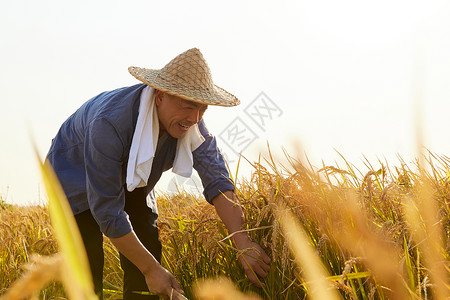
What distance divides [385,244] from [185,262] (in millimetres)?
1632

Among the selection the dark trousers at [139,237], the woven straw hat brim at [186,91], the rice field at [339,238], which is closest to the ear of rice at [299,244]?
the rice field at [339,238]

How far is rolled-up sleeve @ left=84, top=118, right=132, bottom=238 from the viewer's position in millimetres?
2441

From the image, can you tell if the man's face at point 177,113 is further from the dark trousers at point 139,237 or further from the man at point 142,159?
the dark trousers at point 139,237

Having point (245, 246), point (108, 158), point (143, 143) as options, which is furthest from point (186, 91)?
point (245, 246)

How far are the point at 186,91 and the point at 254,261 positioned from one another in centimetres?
104

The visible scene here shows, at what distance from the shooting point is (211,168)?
116 inches

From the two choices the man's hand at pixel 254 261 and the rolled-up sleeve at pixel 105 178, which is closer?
the man's hand at pixel 254 261

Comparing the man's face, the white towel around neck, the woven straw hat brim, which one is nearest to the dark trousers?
the white towel around neck

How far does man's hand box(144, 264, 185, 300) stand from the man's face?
0.85 metres

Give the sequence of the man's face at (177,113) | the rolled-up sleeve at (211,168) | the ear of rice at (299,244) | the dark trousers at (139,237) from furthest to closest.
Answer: the dark trousers at (139,237)
the rolled-up sleeve at (211,168)
the man's face at (177,113)
the ear of rice at (299,244)

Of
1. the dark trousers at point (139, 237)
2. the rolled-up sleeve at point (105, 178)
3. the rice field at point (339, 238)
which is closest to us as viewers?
the rice field at point (339, 238)

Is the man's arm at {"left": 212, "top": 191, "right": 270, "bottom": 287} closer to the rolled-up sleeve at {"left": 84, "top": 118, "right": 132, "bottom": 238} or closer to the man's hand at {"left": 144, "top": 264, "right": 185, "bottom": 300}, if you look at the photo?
the man's hand at {"left": 144, "top": 264, "right": 185, "bottom": 300}

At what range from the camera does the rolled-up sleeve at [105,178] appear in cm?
244

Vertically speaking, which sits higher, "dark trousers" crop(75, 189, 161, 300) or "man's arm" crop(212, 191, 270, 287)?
"man's arm" crop(212, 191, 270, 287)
